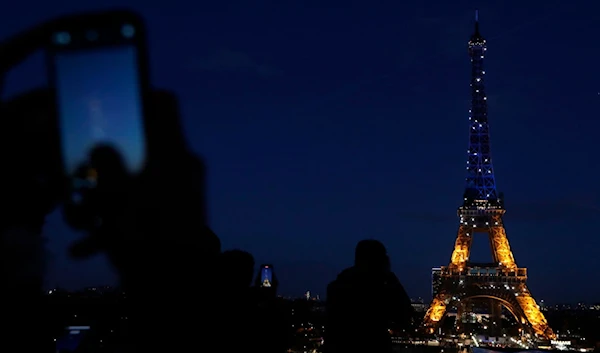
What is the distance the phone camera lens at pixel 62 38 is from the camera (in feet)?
5.29

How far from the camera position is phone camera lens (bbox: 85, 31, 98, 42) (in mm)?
1616

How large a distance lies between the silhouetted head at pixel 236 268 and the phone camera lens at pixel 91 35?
957 millimetres

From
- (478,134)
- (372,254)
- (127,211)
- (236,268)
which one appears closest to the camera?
(127,211)

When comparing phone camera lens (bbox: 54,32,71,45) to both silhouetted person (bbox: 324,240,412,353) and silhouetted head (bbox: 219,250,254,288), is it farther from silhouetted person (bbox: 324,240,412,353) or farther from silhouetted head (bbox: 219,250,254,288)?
silhouetted person (bbox: 324,240,412,353)

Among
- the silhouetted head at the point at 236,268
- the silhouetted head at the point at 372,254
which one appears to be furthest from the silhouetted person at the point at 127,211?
the silhouetted head at the point at 372,254

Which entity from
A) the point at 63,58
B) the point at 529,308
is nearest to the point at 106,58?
the point at 63,58

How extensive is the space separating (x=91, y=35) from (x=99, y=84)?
0.11 m

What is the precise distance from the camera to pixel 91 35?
63.8 inches

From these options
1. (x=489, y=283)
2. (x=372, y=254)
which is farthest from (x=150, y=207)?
(x=489, y=283)

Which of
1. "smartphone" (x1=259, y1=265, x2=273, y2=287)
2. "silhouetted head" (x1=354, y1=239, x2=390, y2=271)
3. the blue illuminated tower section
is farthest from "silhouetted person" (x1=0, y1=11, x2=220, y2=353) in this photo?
the blue illuminated tower section

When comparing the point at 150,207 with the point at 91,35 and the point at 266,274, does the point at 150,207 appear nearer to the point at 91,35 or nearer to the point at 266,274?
the point at 91,35

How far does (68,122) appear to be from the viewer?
5.27 feet

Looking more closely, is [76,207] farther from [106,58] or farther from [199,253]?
[199,253]

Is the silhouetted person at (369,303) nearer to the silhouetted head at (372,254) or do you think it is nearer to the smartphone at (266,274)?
the silhouetted head at (372,254)
